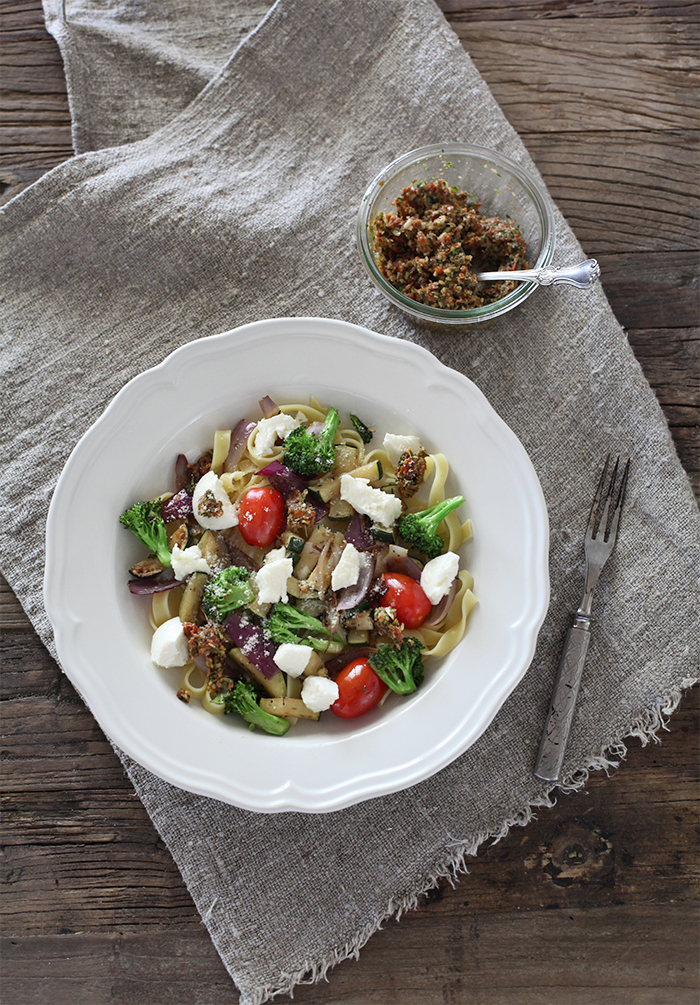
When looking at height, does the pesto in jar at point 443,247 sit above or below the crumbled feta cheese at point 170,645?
above

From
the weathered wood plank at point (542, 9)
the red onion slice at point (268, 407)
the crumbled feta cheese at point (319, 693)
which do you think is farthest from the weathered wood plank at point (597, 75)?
the crumbled feta cheese at point (319, 693)

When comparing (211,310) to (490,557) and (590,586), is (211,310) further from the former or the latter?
(590,586)

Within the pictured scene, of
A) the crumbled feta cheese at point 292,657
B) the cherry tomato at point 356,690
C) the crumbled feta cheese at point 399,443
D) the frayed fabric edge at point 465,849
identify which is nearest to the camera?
the crumbled feta cheese at point 292,657

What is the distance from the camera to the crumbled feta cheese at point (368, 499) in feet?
10.5

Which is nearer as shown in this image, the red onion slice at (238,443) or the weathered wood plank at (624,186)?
the red onion slice at (238,443)

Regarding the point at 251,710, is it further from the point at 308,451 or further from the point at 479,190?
the point at 479,190

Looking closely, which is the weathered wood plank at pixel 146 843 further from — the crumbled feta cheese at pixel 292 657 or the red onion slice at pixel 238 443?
the red onion slice at pixel 238 443

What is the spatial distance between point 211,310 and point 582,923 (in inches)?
157

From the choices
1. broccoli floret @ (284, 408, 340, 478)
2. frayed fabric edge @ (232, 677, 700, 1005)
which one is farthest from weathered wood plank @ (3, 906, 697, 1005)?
broccoli floret @ (284, 408, 340, 478)

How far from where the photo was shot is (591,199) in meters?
4.11

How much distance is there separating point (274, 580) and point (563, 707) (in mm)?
1694

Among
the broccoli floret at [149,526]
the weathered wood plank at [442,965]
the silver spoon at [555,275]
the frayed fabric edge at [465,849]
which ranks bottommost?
the weathered wood plank at [442,965]

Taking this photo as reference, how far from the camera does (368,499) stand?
3217 millimetres

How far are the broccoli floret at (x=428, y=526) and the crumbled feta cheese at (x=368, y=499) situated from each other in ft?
0.36
